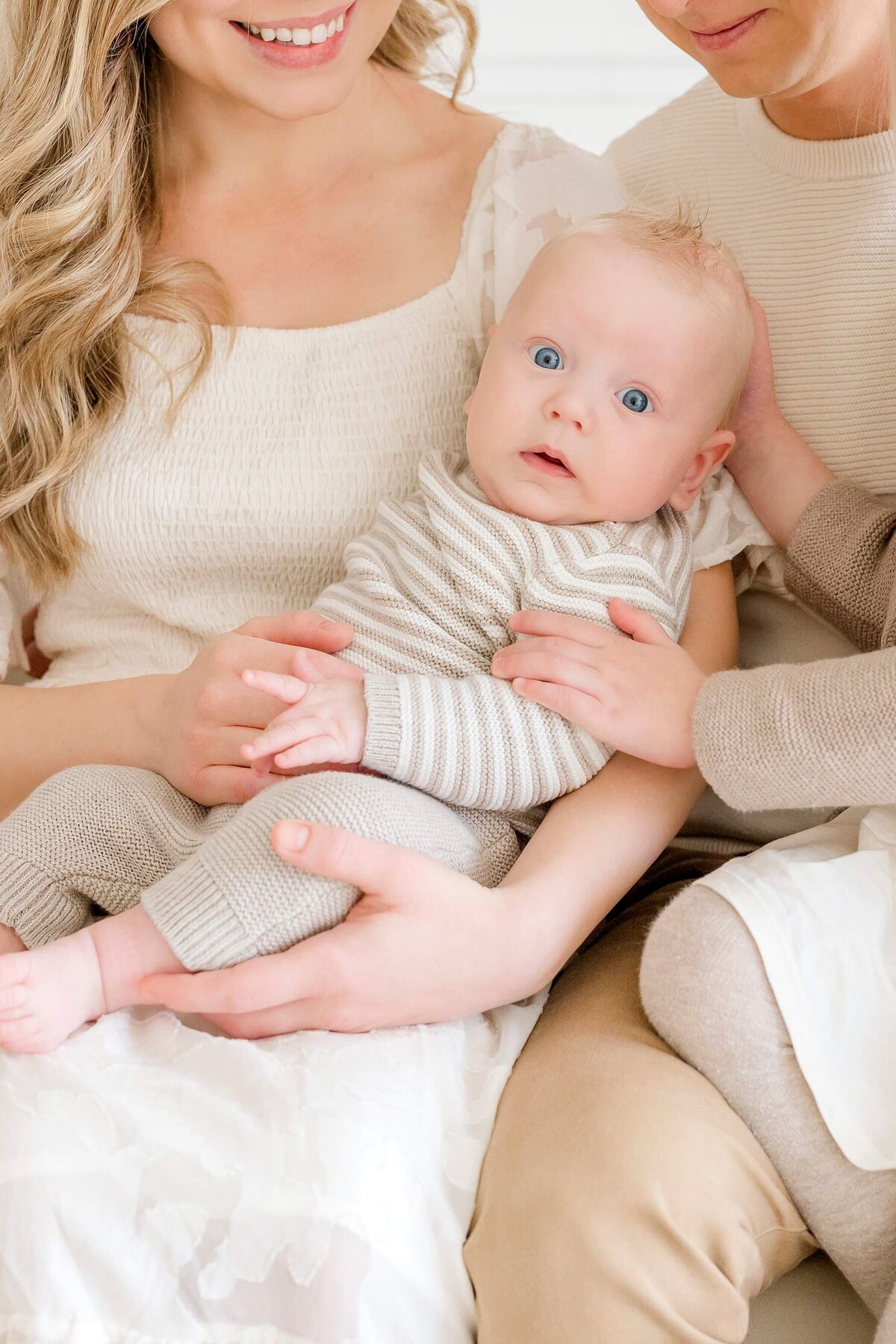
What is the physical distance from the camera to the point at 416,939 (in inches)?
39.6

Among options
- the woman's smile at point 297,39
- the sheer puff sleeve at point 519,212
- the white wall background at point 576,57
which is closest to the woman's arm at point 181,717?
the sheer puff sleeve at point 519,212

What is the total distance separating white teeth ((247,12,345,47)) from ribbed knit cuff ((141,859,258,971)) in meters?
0.83

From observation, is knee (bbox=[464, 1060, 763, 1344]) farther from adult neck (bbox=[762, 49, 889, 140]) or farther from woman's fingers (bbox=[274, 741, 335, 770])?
adult neck (bbox=[762, 49, 889, 140])

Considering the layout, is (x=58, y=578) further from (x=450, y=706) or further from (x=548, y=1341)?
(x=548, y=1341)

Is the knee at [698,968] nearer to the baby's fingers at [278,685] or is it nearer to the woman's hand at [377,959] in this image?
the woman's hand at [377,959]

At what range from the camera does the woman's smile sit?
1317 mm

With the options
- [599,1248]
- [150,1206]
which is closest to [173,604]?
[150,1206]

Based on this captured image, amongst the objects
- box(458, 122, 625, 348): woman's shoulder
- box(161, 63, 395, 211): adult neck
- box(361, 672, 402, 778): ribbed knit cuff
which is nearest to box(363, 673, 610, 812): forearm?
box(361, 672, 402, 778): ribbed knit cuff

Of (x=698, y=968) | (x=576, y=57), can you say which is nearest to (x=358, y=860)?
(x=698, y=968)

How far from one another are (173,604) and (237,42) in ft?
1.84

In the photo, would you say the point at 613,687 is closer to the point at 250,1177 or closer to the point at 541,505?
the point at 541,505

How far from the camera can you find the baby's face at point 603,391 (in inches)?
47.9

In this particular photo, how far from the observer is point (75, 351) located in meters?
1.42

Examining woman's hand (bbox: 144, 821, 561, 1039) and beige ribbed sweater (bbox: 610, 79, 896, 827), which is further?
beige ribbed sweater (bbox: 610, 79, 896, 827)
